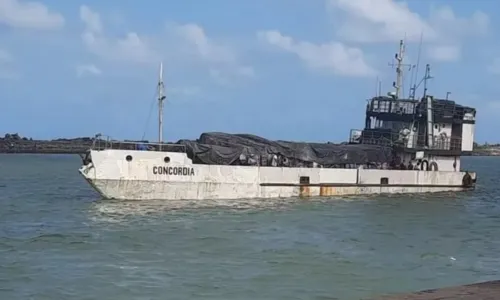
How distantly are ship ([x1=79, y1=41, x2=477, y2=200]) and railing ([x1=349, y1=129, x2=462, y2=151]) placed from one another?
56mm

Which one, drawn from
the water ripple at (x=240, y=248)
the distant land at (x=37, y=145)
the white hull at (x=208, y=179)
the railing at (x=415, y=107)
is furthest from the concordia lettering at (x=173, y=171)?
the distant land at (x=37, y=145)

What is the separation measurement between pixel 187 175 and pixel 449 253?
13967 millimetres

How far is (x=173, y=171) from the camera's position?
31.6m

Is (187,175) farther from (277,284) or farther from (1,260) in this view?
(277,284)

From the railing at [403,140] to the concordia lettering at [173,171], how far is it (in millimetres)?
13066

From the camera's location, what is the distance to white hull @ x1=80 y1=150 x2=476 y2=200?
30781 mm

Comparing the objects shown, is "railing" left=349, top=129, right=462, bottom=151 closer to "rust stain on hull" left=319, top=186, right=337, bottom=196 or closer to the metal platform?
"rust stain on hull" left=319, top=186, right=337, bottom=196

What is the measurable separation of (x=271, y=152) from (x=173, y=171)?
5.57 meters

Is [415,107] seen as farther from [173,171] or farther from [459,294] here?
[459,294]

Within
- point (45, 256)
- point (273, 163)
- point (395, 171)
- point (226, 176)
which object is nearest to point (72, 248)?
point (45, 256)

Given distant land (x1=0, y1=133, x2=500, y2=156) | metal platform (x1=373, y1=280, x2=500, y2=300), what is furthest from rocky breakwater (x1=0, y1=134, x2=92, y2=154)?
metal platform (x1=373, y1=280, x2=500, y2=300)

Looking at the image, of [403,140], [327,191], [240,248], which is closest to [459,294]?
[240,248]

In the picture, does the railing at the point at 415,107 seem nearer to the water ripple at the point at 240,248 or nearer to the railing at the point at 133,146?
the water ripple at the point at 240,248

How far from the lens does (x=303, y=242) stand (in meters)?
22.4
